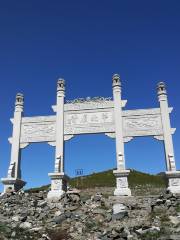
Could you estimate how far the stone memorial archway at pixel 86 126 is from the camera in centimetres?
1911

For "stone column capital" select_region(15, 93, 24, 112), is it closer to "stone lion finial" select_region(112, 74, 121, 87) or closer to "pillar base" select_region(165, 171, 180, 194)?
"stone lion finial" select_region(112, 74, 121, 87)

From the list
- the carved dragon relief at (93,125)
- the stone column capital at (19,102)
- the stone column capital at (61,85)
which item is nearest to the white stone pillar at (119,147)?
the carved dragon relief at (93,125)

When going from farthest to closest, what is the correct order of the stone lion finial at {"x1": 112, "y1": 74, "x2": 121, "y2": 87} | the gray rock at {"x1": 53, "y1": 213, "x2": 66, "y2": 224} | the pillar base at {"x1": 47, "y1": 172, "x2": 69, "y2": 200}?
the stone lion finial at {"x1": 112, "y1": 74, "x2": 121, "y2": 87} < the pillar base at {"x1": 47, "y1": 172, "x2": 69, "y2": 200} < the gray rock at {"x1": 53, "y1": 213, "x2": 66, "y2": 224}

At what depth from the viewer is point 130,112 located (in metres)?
20.2

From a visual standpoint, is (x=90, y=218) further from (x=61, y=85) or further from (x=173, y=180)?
(x=61, y=85)

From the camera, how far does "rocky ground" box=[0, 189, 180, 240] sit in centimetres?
1164

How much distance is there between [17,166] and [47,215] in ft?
22.0

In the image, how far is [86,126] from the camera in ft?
66.9

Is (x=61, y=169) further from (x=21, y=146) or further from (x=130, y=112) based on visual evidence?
(x=130, y=112)

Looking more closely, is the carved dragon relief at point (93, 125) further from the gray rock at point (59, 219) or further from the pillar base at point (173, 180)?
the gray rock at point (59, 219)

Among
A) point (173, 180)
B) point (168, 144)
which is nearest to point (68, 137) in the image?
point (168, 144)

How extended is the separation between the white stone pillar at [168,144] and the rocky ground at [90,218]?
2.48 metres

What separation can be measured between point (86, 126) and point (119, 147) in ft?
8.59

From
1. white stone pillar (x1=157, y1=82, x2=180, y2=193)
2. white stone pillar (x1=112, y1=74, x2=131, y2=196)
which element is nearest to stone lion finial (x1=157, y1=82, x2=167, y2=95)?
white stone pillar (x1=157, y1=82, x2=180, y2=193)
